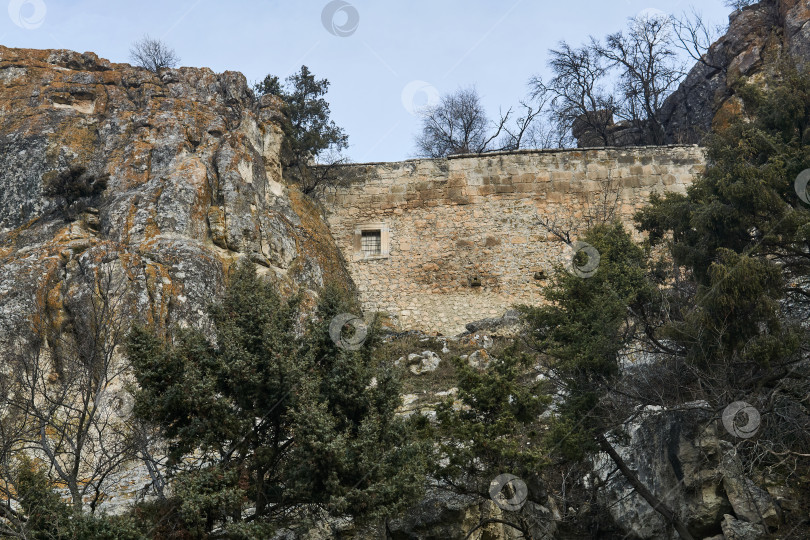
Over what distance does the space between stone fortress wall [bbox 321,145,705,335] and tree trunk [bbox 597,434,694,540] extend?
8605 millimetres

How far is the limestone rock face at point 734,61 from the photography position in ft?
72.5

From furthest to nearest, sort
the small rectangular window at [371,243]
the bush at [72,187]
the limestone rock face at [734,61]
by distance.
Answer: the limestone rock face at [734,61] → the small rectangular window at [371,243] → the bush at [72,187]

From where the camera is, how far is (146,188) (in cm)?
1820

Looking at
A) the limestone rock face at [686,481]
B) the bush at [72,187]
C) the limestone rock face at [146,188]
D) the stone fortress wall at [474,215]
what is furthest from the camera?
the stone fortress wall at [474,215]

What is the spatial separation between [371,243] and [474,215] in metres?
2.69

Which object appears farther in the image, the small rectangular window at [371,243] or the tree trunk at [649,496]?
the small rectangular window at [371,243]

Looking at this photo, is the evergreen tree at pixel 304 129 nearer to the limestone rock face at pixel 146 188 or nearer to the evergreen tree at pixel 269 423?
the limestone rock face at pixel 146 188

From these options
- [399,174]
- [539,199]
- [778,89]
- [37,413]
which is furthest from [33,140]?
[778,89]

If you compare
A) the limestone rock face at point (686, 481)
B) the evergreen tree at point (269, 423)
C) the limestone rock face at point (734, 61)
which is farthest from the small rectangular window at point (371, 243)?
the evergreen tree at point (269, 423)

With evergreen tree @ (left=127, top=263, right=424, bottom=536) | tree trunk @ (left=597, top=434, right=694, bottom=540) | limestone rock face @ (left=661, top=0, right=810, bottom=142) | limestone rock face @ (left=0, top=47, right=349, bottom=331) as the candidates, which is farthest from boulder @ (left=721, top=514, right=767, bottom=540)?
limestone rock face @ (left=661, top=0, right=810, bottom=142)

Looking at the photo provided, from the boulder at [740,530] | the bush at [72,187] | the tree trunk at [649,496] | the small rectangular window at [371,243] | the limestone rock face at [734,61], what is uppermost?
the limestone rock face at [734,61]

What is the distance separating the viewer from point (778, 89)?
13.5 meters

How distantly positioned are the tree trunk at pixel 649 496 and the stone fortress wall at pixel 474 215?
861cm

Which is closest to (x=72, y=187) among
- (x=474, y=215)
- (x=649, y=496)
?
(x=474, y=215)
